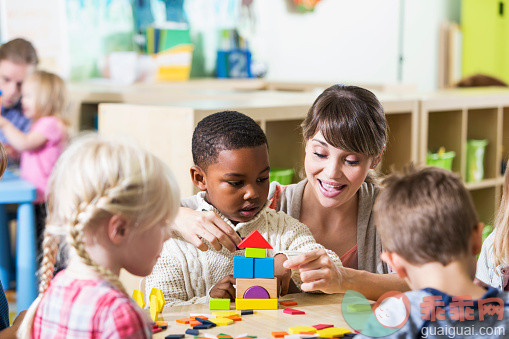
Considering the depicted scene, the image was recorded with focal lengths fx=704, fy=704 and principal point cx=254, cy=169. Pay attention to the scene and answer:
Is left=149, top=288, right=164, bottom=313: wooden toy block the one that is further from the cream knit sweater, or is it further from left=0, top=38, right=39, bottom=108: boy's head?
left=0, top=38, right=39, bottom=108: boy's head

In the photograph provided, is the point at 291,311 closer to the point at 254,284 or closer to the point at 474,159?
the point at 254,284

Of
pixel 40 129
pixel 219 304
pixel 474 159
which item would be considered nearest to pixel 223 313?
pixel 219 304

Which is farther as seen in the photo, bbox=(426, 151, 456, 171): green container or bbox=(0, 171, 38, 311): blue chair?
bbox=(426, 151, 456, 171): green container

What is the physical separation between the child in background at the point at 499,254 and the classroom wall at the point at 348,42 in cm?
435

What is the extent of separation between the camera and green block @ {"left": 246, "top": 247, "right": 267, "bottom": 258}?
1.38 metres

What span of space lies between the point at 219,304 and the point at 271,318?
112 mm

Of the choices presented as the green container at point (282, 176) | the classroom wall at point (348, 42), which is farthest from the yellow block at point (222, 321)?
the classroom wall at point (348, 42)

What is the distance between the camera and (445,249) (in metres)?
0.99

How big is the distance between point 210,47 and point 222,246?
402 centimetres

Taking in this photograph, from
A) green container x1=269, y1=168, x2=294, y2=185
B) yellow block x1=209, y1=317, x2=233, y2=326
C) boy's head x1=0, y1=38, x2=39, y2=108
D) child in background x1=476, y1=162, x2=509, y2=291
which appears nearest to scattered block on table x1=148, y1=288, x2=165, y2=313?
yellow block x1=209, y1=317, x2=233, y2=326

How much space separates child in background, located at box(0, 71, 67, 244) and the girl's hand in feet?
6.66

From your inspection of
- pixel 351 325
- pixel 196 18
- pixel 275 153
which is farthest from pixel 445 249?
pixel 196 18

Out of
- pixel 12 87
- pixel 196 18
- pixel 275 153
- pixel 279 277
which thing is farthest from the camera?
pixel 196 18

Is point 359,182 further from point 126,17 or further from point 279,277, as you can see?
point 126,17
